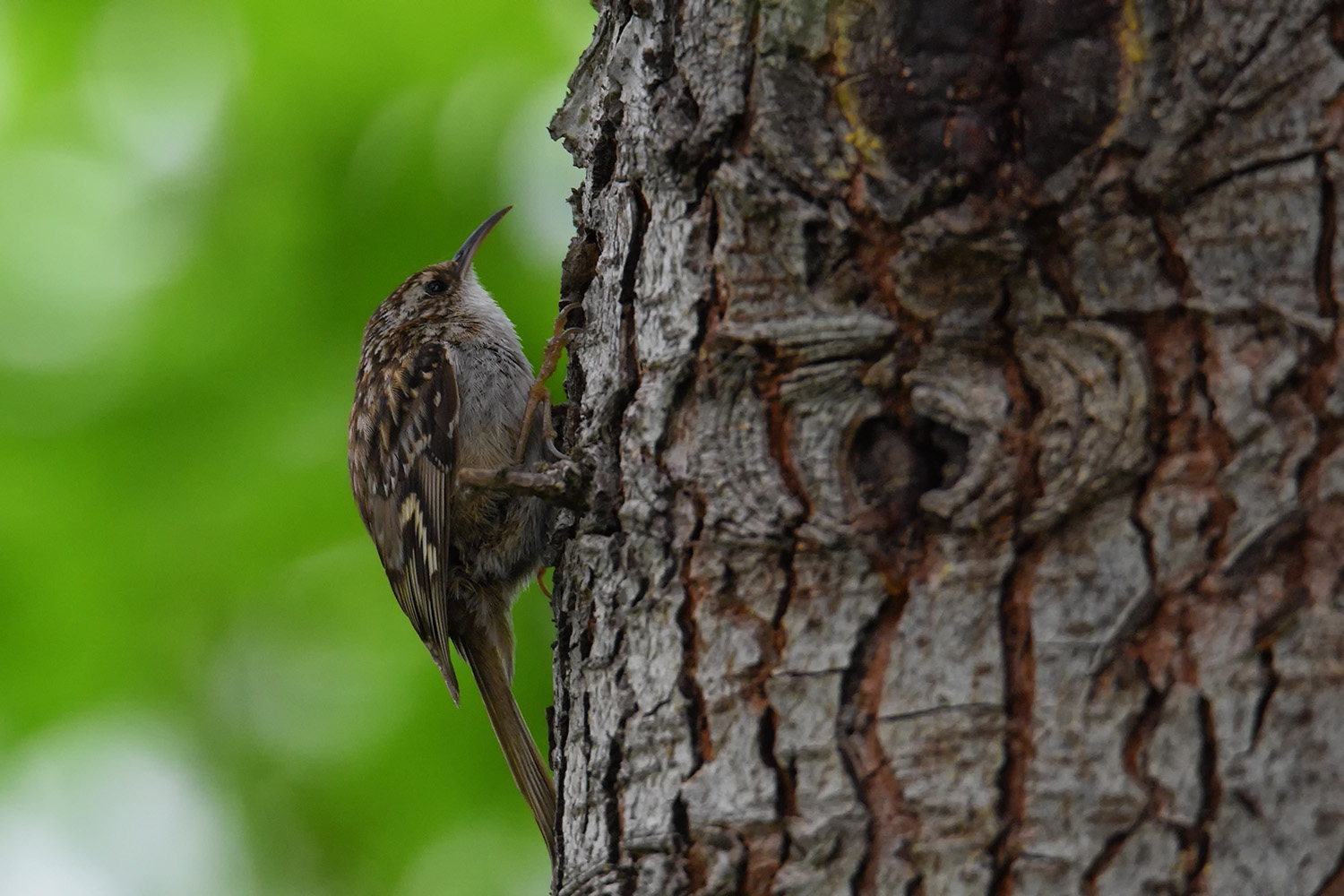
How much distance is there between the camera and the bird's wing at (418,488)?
12.4ft

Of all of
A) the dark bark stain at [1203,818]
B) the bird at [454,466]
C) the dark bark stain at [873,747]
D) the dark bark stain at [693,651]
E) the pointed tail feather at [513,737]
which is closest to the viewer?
the dark bark stain at [1203,818]

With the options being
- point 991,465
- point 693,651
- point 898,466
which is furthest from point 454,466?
point 991,465

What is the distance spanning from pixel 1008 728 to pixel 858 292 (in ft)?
1.84

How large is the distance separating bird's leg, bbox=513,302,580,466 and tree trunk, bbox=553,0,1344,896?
0.92 metres

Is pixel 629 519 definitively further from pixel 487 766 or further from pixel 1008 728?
pixel 487 766

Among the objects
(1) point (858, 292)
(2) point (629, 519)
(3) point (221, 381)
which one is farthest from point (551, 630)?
(1) point (858, 292)

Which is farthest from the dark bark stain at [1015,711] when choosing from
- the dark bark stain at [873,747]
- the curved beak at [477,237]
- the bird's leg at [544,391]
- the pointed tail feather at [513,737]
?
the curved beak at [477,237]

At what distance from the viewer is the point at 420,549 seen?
385cm

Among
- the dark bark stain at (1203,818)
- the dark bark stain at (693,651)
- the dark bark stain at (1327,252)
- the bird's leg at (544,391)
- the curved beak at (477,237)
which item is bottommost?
the dark bark stain at (1203,818)

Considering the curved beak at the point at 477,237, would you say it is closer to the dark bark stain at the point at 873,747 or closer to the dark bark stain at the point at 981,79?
the dark bark stain at the point at 981,79

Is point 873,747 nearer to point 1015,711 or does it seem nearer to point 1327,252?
point 1015,711

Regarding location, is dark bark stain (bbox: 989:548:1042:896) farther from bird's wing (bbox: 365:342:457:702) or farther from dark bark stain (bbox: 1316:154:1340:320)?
bird's wing (bbox: 365:342:457:702)

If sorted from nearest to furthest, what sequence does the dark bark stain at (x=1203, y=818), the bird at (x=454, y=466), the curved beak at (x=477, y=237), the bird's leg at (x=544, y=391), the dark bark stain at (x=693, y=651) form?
1. the dark bark stain at (x=1203, y=818)
2. the dark bark stain at (x=693, y=651)
3. the bird's leg at (x=544, y=391)
4. the bird at (x=454, y=466)
5. the curved beak at (x=477, y=237)

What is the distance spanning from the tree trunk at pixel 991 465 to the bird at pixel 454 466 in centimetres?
178
